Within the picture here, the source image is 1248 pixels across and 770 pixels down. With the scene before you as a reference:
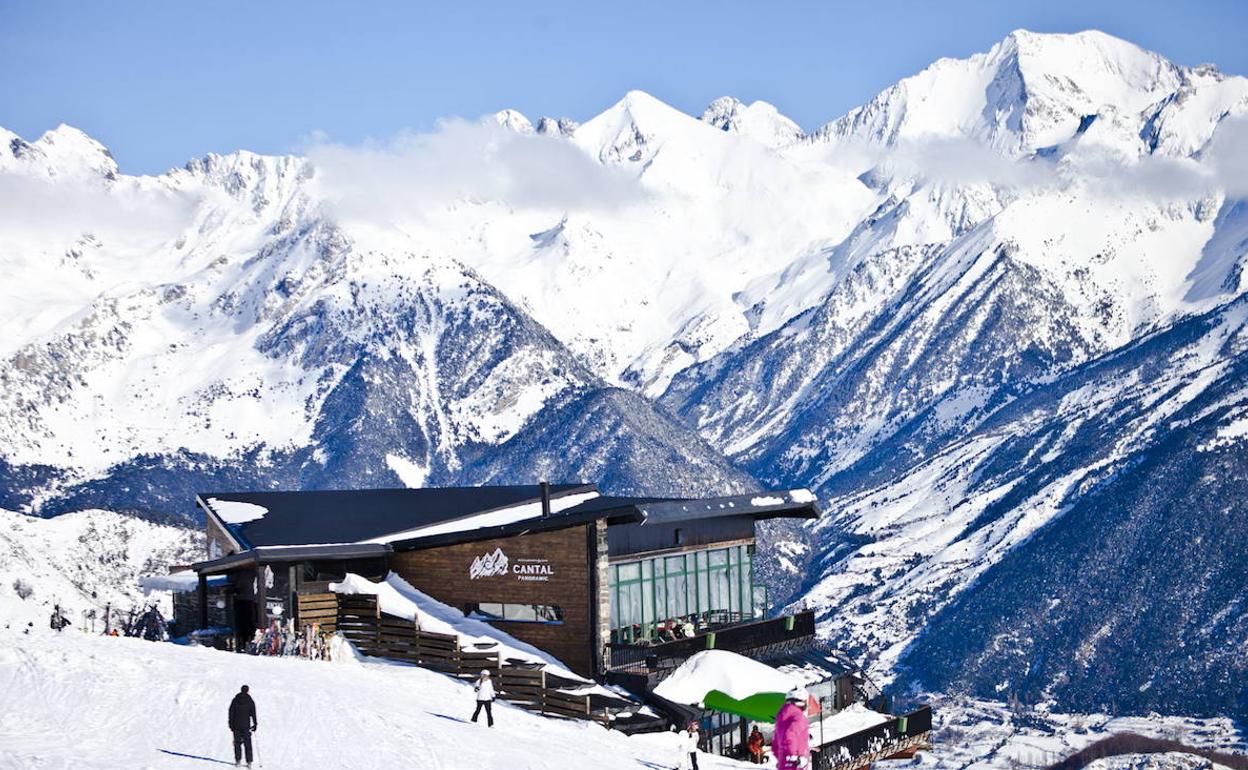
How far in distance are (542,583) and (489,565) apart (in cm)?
267

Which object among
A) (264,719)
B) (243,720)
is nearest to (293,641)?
(264,719)

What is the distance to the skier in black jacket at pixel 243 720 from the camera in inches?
1848

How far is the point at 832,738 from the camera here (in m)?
68.2

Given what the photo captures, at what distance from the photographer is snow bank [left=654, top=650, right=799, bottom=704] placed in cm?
6044

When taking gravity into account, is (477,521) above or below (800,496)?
below

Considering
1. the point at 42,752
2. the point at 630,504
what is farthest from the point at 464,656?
the point at 42,752

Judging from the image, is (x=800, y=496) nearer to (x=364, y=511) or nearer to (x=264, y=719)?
(x=364, y=511)

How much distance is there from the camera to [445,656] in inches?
2562

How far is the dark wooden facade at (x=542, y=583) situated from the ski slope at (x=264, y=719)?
16.5 feet

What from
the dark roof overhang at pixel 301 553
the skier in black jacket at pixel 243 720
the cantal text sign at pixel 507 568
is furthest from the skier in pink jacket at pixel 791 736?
the dark roof overhang at pixel 301 553

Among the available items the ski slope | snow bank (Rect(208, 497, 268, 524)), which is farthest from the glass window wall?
snow bank (Rect(208, 497, 268, 524))

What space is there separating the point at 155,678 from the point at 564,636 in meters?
15.8

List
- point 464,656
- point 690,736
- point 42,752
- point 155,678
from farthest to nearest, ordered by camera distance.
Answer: point 464,656 → point 155,678 → point 690,736 → point 42,752

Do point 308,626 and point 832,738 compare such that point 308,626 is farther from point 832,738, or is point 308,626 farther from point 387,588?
point 832,738
